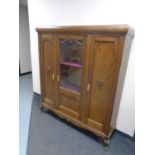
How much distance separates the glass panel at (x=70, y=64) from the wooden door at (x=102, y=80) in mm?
277

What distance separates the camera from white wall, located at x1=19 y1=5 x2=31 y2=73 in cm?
423

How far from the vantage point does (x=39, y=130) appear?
6.91ft

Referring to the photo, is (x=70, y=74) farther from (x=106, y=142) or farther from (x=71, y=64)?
(x=106, y=142)

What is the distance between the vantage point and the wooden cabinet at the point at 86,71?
1485 mm

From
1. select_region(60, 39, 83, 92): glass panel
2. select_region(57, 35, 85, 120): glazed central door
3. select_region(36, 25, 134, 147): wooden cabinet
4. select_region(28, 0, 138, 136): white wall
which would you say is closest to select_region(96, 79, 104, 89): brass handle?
select_region(36, 25, 134, 147): wooden cabinet

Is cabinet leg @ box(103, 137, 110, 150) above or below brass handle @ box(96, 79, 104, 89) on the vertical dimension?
below

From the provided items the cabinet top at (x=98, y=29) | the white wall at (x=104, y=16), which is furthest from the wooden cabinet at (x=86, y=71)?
the white wall at (x=104, y=16)

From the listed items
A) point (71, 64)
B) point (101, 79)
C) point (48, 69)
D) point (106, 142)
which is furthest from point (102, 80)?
point (48, 69)

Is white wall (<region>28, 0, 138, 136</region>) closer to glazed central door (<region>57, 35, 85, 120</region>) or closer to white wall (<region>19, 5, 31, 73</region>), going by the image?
glazed central door (<region>57, 35, 85, 120</region>)

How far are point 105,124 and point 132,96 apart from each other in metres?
0.56

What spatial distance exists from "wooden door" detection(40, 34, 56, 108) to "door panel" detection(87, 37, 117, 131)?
78 cm

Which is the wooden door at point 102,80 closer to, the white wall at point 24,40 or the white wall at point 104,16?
the white wall at point 104,16

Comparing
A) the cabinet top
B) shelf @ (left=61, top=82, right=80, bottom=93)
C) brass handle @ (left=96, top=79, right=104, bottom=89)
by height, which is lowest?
shelf @ (left=61, top=82, right=80, bottom=93)
